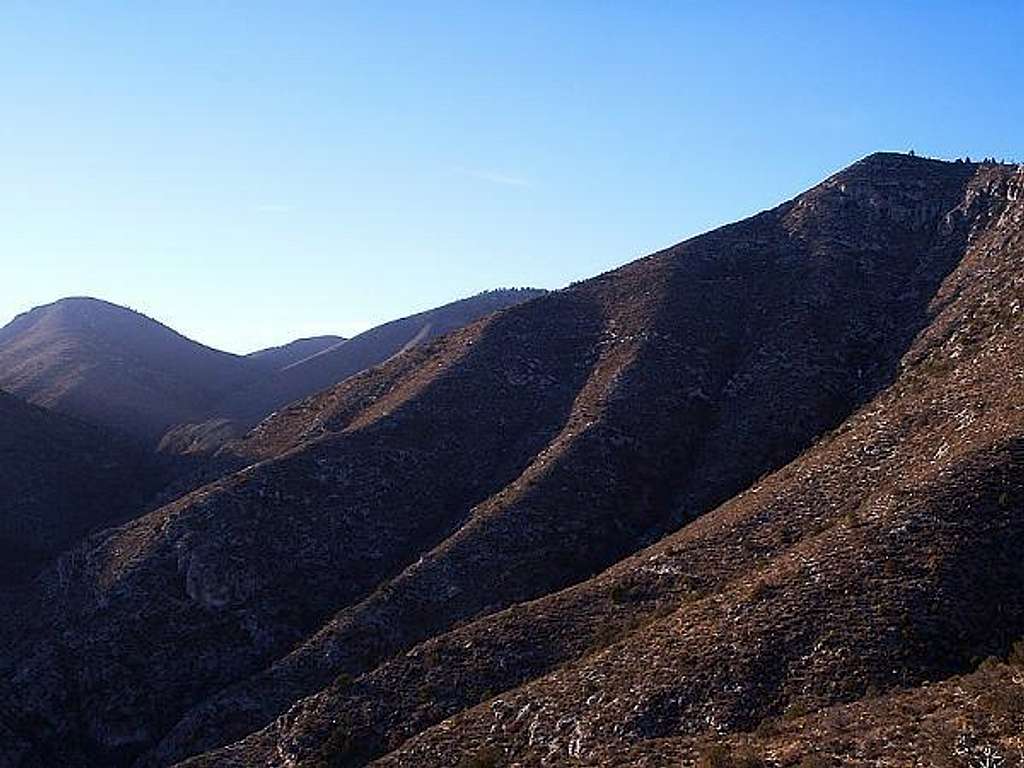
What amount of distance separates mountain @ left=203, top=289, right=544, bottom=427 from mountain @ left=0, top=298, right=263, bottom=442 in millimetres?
5160

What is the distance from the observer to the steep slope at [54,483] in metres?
67.8

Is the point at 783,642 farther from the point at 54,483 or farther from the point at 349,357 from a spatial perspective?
the point at 349,357

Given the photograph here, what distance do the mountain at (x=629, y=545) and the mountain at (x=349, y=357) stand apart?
36709mm

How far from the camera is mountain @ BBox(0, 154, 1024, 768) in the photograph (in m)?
31.9

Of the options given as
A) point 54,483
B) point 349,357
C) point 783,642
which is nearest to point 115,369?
point 349,357

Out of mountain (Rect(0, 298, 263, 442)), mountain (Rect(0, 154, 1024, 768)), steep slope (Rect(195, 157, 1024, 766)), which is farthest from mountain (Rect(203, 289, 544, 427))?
steep slope (Rect(195, 157, 1024, 766))

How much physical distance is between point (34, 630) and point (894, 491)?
1785 inches

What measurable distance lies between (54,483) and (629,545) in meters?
47.4

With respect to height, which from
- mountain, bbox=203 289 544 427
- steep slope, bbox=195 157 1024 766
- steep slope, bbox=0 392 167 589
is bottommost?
steep slope, bbox=195 157 1024 766

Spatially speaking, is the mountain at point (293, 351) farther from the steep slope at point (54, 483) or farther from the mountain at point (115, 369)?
the steep slope at point (54, 483)

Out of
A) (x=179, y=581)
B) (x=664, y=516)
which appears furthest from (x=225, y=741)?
(x=664, y=516)

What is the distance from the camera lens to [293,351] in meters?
166

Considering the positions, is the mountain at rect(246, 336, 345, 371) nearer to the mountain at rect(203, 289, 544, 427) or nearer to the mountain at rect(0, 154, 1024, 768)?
the mountain at rect(203, 289, 544, 427)

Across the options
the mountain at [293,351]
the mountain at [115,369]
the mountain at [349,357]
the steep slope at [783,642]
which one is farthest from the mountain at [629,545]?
the mountain at [293,351]
